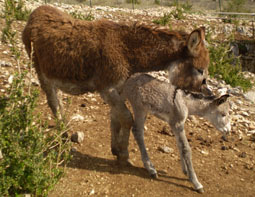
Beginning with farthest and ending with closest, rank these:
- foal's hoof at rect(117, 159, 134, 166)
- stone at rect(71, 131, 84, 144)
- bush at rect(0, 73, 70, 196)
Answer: stone at rect(71, 131, 84, 144) → foal's hoof at rect(117, 159, 134, 166) → bush at rect(0, 73, 70, 196)

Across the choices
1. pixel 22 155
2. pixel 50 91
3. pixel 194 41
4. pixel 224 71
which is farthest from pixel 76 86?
pixel 224 71

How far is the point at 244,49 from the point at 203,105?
1024 centimetres

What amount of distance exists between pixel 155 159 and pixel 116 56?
79.0 inches

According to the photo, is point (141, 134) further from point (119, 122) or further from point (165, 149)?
point (165, 149)

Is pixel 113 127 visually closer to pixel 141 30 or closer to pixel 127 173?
pixel 127 173

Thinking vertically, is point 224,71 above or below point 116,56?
below

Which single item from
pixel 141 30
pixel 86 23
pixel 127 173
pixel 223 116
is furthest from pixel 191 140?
pixel 86 23

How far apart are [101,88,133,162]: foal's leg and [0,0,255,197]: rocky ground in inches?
10.4

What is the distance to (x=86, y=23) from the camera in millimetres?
4336

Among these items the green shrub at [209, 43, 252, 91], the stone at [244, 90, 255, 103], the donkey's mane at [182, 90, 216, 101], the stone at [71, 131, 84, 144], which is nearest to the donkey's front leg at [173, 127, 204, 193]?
the donkey's mane at [182, 90, 216, 101]

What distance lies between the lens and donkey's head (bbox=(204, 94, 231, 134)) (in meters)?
4.70

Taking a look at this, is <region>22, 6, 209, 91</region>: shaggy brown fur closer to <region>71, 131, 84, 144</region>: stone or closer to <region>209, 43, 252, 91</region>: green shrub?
<region>71, 131, 84, 144</region>: stone

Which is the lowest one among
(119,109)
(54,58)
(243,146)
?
(243,146)

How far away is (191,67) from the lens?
4082mm
